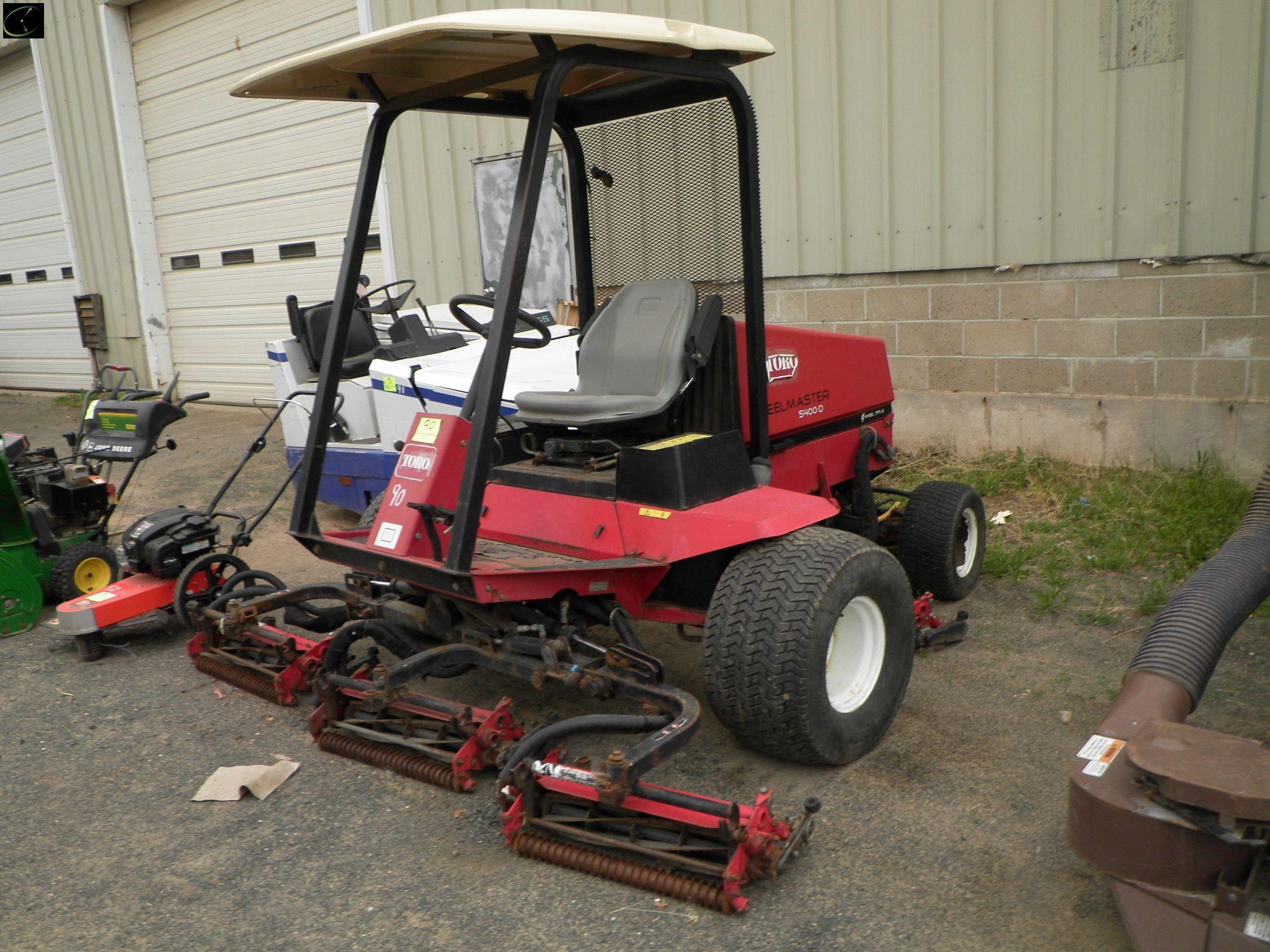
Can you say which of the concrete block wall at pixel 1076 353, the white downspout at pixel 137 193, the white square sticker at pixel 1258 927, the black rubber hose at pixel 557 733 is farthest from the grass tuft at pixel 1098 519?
the white downspout at pixel 137 193

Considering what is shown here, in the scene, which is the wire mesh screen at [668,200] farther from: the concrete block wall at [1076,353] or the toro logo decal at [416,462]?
the concrete block wall at [1076,353]

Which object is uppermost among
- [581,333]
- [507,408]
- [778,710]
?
[581,333]

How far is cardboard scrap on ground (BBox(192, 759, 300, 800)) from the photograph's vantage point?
3043mm

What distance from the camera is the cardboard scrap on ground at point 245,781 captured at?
3.04 metres

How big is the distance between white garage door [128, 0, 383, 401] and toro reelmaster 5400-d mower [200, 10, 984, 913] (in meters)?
5.69

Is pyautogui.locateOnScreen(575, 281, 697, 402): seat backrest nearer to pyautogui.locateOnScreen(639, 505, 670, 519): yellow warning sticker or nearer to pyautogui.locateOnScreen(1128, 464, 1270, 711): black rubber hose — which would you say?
pyautogui.locateOnScreen(639, 505, 670, 519): yellow warning sticker

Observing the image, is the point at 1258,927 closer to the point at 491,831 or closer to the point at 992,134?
the point at 491,831

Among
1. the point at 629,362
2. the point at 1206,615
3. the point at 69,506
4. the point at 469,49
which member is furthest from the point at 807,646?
the point at 69,506

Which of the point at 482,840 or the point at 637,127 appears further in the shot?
the point at 637,127

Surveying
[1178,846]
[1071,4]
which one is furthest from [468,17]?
[1071,4]

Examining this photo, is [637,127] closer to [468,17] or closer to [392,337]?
[468,17]

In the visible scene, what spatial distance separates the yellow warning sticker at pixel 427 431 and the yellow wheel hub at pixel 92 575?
8.14 ft

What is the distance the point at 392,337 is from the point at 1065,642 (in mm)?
3652

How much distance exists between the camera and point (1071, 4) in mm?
5152
